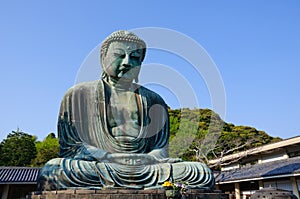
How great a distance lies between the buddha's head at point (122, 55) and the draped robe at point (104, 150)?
0.42m

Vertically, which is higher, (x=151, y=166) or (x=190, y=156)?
(x=190, y=156)

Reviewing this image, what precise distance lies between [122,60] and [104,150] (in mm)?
2272

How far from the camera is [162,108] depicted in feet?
24.8

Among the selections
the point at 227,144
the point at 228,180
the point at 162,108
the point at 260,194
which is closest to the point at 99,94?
the point at 162,108

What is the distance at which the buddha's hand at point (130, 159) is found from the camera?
574 centimetres

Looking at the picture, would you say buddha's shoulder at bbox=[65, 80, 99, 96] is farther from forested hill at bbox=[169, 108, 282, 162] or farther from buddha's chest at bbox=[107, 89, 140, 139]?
forested hill at bbox=[169, 108, 282, 162]

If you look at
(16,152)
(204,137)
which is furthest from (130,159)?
(16,152)

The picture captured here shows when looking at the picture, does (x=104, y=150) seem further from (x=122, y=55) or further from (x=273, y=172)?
(x=273, y=172)

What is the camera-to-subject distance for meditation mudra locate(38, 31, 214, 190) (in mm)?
5285

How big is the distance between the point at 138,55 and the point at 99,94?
138cm

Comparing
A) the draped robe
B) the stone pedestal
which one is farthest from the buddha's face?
the stone pedestal

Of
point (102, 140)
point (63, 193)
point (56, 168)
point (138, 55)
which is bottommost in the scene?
point (63, 193)

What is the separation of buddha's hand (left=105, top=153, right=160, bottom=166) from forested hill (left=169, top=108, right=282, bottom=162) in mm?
4532

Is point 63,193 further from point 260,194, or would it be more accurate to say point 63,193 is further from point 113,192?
point 260,194
